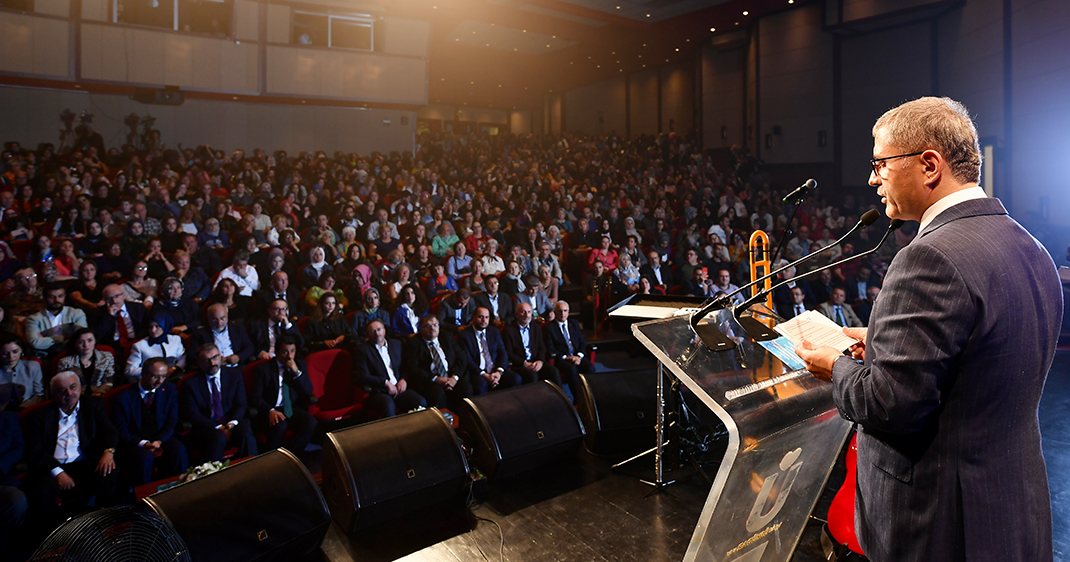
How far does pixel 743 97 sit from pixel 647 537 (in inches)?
453

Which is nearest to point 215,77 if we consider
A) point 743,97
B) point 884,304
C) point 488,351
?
point 488,351

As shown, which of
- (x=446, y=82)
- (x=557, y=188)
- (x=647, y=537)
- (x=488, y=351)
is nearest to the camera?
(x=647, y=537)

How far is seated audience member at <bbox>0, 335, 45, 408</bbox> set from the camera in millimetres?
3461

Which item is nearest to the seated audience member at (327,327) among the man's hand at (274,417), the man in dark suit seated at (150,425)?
the man's hand at (274,417)

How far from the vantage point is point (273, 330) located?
15.5 feet

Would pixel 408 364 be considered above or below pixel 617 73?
below

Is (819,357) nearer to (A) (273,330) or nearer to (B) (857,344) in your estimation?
(B) (857,344)

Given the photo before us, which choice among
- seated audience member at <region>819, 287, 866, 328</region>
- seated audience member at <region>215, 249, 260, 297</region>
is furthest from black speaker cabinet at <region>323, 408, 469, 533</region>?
seated audience member at <region>819, 287, 866, 328</region>

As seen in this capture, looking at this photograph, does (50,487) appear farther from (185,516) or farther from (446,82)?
(446,82)

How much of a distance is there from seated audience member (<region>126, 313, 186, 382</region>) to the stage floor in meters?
2.09

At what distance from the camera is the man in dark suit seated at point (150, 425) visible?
3332 mm

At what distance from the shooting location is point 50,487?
302cm

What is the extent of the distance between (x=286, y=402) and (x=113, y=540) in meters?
2.46

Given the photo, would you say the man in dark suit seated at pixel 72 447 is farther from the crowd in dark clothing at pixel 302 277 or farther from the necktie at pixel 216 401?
the necktie at pixel 216 401
